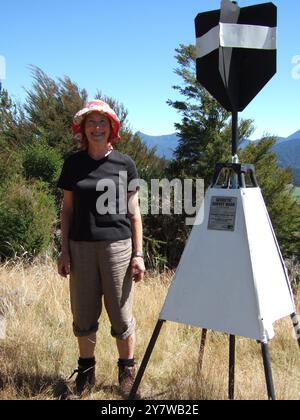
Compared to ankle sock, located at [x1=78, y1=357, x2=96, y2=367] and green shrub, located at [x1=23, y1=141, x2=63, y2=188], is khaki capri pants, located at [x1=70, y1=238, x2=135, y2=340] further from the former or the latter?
green shrub, located at [x1=23, y1=141, x2=63, y2=188]

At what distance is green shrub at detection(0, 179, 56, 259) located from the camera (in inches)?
283

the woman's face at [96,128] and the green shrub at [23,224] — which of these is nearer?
the woman's face at [96,128]

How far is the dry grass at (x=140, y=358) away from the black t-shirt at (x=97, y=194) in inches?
39.6

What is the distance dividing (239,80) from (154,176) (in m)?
9.08

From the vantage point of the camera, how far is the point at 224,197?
2369mm

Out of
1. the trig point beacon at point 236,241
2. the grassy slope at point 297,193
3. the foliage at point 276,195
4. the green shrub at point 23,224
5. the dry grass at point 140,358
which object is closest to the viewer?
the trig point beacon at point 236,241

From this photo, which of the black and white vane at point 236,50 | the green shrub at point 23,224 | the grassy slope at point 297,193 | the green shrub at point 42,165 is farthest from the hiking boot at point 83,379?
the grassy slope at point 297,193

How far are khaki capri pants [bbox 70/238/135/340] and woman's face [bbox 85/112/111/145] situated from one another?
59cm

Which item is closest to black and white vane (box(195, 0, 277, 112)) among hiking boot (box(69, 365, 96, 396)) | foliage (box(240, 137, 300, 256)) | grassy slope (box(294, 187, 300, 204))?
hiking boot (box(69, 365, 96, 396))

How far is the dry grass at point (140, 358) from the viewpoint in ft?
9.30

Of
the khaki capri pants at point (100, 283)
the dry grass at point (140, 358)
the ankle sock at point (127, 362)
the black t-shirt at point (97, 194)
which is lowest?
the dry grass at point (140, 358)

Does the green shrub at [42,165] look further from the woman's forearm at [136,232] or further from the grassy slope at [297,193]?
the grassy slope at [297,193]

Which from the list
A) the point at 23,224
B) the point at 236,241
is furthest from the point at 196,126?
the point at 236,241
